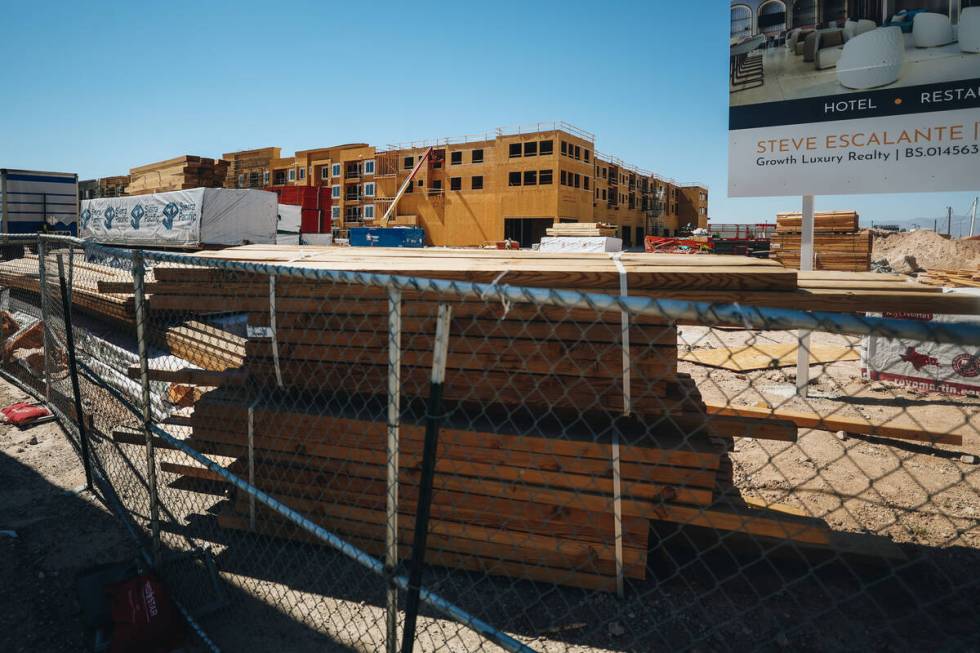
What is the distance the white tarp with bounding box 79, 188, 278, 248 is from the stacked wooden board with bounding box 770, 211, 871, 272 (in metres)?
15.8

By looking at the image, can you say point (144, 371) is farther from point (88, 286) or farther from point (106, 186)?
point (106, 186)

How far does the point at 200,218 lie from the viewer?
17625 millimetres

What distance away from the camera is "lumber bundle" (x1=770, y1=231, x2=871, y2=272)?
15.8 m

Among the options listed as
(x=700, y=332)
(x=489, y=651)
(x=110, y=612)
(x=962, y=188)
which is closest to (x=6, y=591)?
(x=110, y=612)

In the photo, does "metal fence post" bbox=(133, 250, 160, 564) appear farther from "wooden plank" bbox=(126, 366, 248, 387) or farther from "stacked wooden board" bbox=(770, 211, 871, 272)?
"stacked wooden board" bbox=(770, 211, 871, 272)

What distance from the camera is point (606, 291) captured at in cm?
360

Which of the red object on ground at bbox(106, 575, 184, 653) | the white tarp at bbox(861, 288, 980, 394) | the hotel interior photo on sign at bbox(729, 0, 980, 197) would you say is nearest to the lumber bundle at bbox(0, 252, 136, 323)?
the red object on ground at bbox(106, 575, 184, 653)

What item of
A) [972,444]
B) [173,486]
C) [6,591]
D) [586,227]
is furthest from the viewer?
[586,227]

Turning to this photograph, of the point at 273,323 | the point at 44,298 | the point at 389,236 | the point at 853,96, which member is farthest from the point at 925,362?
the point at 389,236

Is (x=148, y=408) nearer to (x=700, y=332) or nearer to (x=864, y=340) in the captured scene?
(x=864, y=340)

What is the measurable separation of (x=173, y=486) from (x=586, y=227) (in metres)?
27.8

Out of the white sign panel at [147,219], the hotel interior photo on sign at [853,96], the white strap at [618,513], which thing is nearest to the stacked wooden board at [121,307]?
the white sign panel at [147,219]

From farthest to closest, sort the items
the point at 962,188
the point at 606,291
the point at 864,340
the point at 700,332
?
the point at 700,332, the point at 864,340, the point at 962,188, the point at 606,291

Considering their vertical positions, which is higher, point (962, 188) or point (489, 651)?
point (962, 188)
